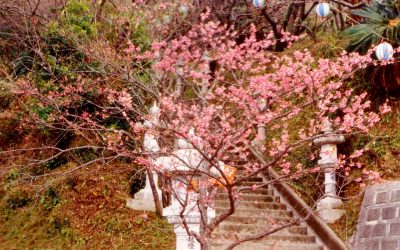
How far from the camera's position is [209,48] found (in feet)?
47.3

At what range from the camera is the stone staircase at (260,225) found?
328 inches

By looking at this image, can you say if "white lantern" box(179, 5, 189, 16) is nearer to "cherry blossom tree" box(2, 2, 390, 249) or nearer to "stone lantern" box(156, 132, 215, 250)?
"cherry blossom tree" box(2, 2, 390, 249)

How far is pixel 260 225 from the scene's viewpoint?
9039 mm

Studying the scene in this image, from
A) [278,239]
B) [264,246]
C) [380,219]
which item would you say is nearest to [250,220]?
[278,239]

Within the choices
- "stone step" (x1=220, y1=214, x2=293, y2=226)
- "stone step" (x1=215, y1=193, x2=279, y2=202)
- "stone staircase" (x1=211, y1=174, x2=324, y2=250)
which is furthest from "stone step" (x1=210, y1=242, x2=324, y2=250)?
"stone step" (x1=215, y1=193, x2=279, y2=202)

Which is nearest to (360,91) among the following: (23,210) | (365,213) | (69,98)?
(365,213)

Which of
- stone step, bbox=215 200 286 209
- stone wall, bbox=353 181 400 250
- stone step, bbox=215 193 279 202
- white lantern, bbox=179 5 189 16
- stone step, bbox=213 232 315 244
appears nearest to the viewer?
stone wall, bbox=353 181 400 250

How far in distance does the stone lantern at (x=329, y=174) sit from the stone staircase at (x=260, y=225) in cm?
51

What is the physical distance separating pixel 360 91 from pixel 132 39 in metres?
4.46

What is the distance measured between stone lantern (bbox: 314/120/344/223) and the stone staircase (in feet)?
1.69

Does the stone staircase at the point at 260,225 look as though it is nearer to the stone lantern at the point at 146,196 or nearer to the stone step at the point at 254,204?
the stone step at the point at 254,204

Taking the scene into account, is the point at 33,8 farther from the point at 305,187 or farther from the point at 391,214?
the point at 391,214

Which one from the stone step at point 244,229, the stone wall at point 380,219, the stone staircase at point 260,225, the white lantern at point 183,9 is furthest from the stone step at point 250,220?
the white lantern at point 183,9

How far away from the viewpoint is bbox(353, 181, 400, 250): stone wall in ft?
24.0
